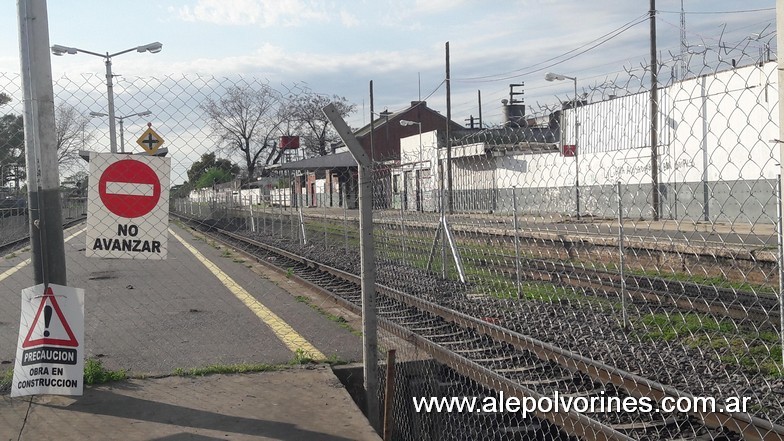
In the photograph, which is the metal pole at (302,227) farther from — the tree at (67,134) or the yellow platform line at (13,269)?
the tree at (67,134)

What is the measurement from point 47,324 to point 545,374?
3707 millimetres

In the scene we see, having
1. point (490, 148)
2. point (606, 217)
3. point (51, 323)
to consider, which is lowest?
point (51, 323)

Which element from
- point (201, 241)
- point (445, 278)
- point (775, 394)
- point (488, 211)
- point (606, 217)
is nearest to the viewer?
point (775, 394)

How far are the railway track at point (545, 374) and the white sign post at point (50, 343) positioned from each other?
9.62 ft

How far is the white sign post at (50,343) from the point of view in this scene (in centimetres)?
464

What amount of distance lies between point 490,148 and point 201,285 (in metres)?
8.05

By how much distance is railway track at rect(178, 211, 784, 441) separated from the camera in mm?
4211

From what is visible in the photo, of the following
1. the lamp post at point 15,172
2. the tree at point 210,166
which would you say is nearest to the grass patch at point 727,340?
the tree at point 210,166

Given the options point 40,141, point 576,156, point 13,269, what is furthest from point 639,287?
point 13,269

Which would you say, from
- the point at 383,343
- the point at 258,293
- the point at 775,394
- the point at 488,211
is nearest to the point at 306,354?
the point at 383,343

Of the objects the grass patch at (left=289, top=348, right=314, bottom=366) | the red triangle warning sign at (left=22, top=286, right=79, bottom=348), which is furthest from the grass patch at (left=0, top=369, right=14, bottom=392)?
the grass patch at (left=289, top=348, right=314, bottom=366)

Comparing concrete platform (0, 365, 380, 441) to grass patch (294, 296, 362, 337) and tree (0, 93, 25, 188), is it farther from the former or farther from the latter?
grass patch (294, 296, 362, 337)

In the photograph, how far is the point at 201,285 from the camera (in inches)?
466

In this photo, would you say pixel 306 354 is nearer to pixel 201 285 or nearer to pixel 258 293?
pixel 258 293
